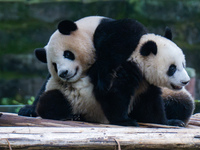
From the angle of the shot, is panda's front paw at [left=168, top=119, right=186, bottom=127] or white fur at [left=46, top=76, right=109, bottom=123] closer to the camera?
white fur at [left=46, top=76, right=109, bottom=123]

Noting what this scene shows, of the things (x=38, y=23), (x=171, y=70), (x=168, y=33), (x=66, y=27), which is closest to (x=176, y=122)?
(x=171, y=70)

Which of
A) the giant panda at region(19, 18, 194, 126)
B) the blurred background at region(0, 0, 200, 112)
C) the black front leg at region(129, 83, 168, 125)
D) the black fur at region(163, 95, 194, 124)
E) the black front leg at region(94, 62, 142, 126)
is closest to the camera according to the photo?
the black front leg at region(94, 62, 142, 126)

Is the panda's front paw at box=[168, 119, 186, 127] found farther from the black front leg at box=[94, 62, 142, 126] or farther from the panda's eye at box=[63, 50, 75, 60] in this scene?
the panda's eye at box=[63, 50, 75, 60]

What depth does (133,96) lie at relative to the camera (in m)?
3.35

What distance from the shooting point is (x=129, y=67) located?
10.5 ft

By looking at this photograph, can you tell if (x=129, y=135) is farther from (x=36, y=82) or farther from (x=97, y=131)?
(x=36, y=82)

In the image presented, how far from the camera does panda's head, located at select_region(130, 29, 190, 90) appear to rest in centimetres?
324

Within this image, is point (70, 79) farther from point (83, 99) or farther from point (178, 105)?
point (178, 105)

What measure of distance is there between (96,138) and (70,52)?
125 cm

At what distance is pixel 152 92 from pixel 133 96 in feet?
0.83

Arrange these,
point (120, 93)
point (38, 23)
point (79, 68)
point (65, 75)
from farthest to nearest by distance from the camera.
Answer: point (38, 23), point (79, 68), point (65, 75), point (120, 93)

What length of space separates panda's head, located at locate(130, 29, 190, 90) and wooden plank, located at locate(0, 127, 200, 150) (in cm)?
81

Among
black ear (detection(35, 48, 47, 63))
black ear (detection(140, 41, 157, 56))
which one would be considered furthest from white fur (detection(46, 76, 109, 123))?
black ear (detection(140, 41, 157, 56))

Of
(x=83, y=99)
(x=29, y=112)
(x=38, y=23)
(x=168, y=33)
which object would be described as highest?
(x=168, y=33)
